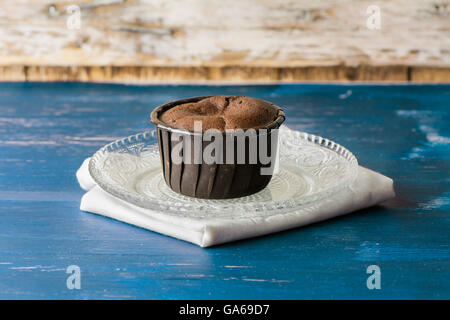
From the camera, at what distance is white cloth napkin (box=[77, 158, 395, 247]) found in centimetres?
94

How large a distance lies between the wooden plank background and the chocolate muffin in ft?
3.83

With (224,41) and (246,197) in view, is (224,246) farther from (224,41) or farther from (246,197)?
(224,41)

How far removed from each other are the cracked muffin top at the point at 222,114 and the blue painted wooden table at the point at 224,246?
199 mm

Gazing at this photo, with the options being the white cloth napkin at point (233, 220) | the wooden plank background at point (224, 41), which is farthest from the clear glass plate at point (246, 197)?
the wooden plank background at point (224, 41)

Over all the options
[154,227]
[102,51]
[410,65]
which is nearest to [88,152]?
[154,227]

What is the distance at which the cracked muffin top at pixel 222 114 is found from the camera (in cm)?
103

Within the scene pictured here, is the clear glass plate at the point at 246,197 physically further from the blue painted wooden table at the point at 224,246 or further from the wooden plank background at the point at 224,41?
the wooden plank background at the point at 224,41

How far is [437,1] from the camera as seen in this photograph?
213 cm

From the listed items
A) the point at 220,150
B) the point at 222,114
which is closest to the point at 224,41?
the point at 222,114

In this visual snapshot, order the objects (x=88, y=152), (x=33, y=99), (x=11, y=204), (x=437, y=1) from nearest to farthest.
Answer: (x=11, y=204) → (x=88, y=152) → (x=33, y=99) → (x=437, y=1)

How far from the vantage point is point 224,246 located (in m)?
0.95

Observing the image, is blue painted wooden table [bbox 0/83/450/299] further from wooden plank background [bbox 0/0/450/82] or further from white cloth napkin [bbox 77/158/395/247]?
wooden plank background [bbox 0/0/450/82]

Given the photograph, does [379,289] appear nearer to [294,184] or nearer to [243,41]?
[294,184]
